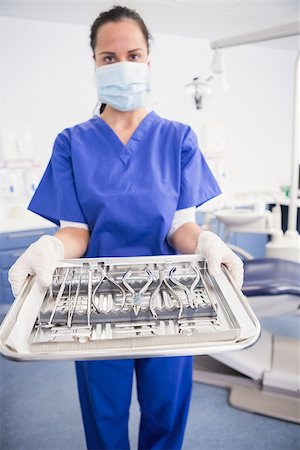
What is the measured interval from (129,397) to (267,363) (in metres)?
0.80

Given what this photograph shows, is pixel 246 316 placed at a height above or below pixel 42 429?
above

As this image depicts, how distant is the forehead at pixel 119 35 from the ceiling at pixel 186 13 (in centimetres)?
10

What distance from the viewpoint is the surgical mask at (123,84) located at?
0.88 metres

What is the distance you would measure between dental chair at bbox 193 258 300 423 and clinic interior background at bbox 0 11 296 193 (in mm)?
884

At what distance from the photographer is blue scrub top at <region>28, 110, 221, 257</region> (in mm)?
868

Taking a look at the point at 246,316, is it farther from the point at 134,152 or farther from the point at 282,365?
the point at 282,365

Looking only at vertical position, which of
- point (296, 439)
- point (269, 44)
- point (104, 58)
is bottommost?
point (296, 439)

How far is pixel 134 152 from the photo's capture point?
915 millimetres

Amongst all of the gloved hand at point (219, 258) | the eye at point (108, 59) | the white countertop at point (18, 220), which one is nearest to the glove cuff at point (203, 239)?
the gloved hand at point (219, 258)

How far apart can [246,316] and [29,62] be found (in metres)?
2.12

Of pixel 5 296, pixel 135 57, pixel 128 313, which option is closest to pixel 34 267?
pixel 128 313

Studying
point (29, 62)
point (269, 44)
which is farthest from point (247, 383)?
point (269, 44)

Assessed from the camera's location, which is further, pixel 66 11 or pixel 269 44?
pixel 269 44

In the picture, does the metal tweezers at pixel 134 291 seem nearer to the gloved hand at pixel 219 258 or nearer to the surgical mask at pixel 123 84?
the gloved hand at pixel 219 258
